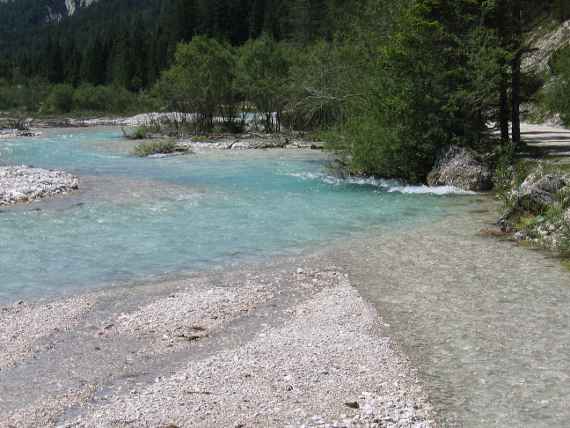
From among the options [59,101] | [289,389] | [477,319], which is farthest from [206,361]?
[59,101]

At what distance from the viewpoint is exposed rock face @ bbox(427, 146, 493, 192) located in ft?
76.1

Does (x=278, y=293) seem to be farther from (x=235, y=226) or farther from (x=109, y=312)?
(x=235, y=226)

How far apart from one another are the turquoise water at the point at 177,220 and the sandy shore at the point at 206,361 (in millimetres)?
2083

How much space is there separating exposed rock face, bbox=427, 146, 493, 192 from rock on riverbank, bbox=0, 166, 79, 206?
14.1 metres

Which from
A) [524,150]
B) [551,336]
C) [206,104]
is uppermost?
[206,104]

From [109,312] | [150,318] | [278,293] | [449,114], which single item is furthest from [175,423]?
[449,114]

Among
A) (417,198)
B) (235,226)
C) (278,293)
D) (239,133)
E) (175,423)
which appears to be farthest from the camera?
(239,133)

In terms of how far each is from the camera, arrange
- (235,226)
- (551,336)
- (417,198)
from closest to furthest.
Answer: (551,336), (235,226), (417,198)

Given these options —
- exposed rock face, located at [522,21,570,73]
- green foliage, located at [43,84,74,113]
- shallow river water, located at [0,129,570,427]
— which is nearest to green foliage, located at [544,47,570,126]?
shallow river water, located at [0,129,570,427]

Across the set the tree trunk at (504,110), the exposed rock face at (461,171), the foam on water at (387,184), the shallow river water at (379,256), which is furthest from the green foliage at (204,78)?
the exposed rock face at (461,171)

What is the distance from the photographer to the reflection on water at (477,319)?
6875 millimetres

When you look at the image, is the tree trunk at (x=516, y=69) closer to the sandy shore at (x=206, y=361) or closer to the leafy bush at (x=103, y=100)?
the sandy shore at (x=206, y=361)

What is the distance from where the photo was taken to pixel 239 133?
5691cm

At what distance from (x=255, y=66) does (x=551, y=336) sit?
50965mm
